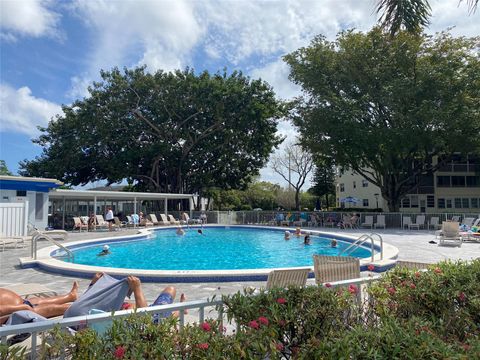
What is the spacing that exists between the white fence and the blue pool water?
2561 mm

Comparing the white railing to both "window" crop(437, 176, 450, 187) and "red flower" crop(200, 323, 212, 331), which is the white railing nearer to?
"red flower" crop(200, 323, 212, 331)

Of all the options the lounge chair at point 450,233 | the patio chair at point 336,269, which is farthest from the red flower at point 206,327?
the lounge chair at point 450,233

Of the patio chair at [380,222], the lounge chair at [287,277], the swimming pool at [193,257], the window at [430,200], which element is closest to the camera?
the lounge chair at [287,277]

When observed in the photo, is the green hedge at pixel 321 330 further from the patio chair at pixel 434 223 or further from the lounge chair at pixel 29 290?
the patio chair at pixel 434 223

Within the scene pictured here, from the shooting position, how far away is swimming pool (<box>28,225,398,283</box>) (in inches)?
316

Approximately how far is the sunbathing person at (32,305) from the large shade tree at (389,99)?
2309cm

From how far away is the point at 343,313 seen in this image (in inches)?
117

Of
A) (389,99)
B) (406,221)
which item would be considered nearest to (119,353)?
(406,221)

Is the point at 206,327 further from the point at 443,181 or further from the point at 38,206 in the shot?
the point at 443,181

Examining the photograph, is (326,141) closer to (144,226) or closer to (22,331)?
(144,226)

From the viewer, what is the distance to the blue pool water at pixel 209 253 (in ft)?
39.6

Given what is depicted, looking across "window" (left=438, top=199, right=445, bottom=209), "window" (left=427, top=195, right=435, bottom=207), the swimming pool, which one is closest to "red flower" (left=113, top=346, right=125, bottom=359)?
the swimming pool

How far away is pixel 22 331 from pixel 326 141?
88.2 ft

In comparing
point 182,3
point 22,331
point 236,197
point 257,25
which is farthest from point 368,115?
point 22,331
